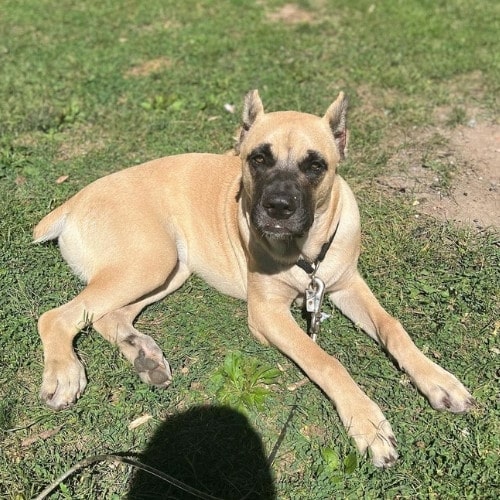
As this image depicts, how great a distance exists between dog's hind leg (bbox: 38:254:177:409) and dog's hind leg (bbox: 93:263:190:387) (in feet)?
0.27

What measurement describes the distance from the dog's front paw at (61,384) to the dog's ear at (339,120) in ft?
6.93

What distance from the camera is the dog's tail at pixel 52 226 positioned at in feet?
13.3

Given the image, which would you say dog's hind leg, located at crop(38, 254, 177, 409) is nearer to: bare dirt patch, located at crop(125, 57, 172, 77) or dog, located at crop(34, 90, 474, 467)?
dog, located at crop(34, 90, 474, 467)

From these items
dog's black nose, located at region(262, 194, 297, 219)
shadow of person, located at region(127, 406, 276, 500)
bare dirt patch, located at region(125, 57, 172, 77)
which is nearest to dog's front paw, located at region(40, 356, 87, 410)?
shadow of person, located at region(127, 406, 276, 500)

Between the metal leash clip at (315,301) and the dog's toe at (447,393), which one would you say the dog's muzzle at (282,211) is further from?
the dog's toe at (447,393)

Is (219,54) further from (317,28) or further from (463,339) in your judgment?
(463,339)

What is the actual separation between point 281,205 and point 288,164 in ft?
1.14

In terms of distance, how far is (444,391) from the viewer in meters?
3.03

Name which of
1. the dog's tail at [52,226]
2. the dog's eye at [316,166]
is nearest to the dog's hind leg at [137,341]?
the dog's tail at [52,226]

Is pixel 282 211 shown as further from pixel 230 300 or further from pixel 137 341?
pixel 137 341

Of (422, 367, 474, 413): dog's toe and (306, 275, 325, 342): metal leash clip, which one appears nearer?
(422, 367, 474, 413): dog's toe

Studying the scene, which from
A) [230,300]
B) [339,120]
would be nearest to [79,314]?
[230,300]

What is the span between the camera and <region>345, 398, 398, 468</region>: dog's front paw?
2783mm

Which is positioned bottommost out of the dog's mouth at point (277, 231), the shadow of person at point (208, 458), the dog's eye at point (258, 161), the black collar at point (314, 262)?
the shadow of person at point (208, 458)
